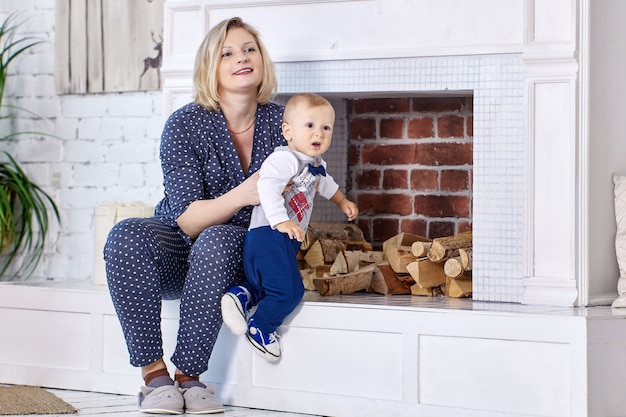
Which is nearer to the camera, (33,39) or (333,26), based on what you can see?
(333,26)

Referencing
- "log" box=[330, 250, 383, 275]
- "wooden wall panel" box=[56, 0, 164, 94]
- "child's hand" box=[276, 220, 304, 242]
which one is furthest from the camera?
"wooden wall panel" box=[56, 0, 164, 94]

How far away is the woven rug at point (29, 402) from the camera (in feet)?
9.07

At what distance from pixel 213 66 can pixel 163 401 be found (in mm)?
1040

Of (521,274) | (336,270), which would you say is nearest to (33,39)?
(336,270)

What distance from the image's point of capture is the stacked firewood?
3092 mm

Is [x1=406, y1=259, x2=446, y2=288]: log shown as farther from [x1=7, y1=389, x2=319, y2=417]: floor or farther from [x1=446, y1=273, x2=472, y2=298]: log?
[x1=7, y1=389, x2=319, y2=417]: floor

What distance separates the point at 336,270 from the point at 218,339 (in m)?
0.51

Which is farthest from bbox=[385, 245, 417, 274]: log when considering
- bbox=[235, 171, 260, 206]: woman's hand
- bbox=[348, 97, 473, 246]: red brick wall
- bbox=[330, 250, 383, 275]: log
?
bbox=[235, 171, 260, 206]: woman's hand

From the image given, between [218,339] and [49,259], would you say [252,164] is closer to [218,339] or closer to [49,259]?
[218,339]

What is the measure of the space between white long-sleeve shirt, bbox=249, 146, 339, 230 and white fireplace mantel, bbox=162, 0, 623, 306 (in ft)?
1.67

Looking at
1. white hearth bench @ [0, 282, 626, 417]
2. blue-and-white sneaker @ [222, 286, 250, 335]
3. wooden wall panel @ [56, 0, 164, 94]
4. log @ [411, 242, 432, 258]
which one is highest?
wooden wall panel @ [56, 0, 164, 94]

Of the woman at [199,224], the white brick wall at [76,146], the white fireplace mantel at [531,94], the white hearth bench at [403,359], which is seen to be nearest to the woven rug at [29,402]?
the white hearth bench at [403,359]

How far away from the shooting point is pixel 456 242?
10.3ft

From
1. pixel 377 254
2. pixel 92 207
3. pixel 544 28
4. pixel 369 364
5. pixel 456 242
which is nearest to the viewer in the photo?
pixel 369 364
